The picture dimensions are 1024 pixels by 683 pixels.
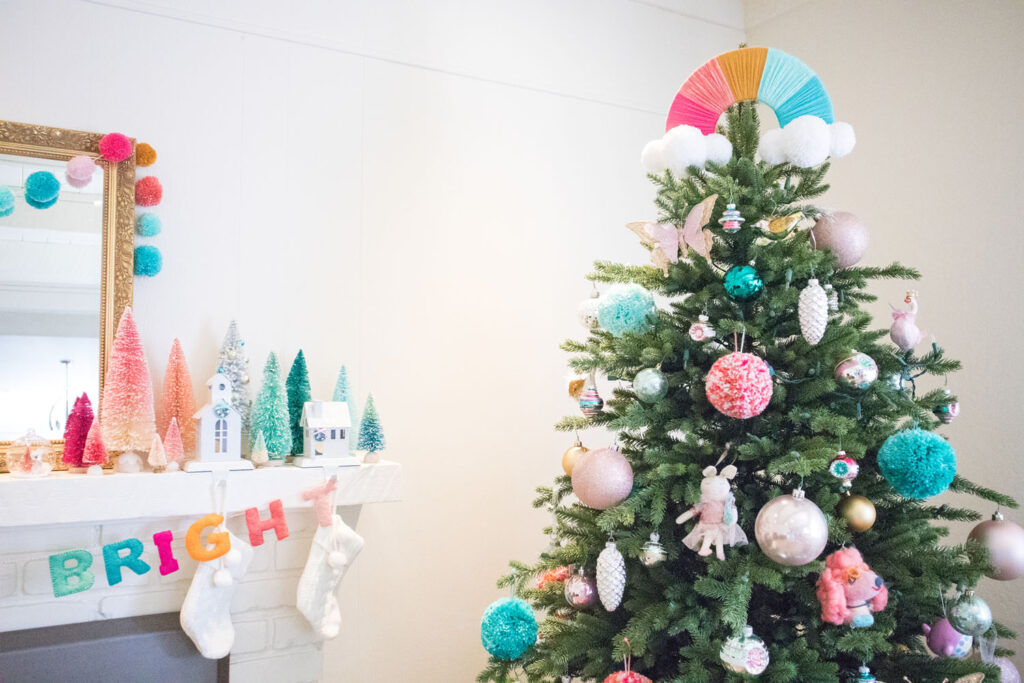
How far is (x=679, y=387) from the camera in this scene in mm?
1603

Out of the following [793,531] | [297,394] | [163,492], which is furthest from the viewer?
[297,394]

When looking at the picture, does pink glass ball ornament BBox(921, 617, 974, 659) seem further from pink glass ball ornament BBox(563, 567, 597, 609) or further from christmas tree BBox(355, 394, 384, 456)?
christmas tree BBox(355, 394, 384, 456)

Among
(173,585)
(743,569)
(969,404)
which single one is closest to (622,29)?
(969,404)

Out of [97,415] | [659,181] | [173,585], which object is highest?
[659,181]

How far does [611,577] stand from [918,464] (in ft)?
1.94

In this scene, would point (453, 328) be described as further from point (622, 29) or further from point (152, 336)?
point (622, 29)

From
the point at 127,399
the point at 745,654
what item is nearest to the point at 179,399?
the point at 127,399

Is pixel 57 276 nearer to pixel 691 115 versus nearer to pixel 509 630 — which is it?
pixel 509 630

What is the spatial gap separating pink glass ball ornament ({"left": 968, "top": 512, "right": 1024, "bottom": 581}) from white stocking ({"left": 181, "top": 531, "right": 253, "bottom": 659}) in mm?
1621

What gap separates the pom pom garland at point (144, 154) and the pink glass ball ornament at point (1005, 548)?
6.77ft

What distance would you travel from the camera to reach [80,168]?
1.89m

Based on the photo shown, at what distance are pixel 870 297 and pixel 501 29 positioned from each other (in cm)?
151

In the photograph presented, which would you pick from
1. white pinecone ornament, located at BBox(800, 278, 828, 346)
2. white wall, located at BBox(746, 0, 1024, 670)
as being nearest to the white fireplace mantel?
white pinecone ornament, located at BBox(800, 278, 828, 346)

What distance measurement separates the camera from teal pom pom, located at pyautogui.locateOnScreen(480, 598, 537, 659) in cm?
167
